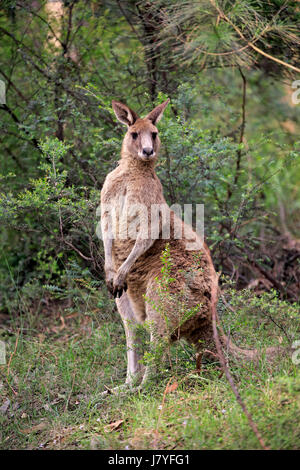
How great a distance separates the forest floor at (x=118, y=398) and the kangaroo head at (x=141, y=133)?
147cm

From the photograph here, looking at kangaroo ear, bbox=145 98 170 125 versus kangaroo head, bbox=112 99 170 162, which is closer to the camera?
kangaroo head, bbox=112 99 170 162

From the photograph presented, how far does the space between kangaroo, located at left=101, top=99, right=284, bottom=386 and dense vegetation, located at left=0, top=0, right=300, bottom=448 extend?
249mm

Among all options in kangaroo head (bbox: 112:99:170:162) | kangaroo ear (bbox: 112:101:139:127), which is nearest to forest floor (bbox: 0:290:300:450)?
kangaroo head (bbox: 112:99:170:162)

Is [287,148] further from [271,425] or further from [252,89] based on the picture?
[271,425]

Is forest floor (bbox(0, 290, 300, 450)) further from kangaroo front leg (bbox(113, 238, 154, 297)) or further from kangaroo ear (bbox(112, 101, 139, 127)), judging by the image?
kangaroo ear (bbox(112, 101, 139, 127))

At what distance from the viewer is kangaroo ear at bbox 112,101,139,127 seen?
164 inches

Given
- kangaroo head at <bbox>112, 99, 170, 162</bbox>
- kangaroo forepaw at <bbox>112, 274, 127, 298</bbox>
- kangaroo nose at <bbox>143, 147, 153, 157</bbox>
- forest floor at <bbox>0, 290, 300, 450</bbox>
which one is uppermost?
kangaroo head at <bbox>112, 99, 170, 162</bbox>

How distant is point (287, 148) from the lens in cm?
571

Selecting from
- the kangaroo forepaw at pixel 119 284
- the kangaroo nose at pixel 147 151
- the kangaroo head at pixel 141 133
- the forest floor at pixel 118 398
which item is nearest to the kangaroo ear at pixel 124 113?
the kangaroo head at pixel 141 133

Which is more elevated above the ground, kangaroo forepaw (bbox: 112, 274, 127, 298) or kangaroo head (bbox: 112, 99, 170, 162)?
kangaroo head (bbox: 112, 99, 170, 162)

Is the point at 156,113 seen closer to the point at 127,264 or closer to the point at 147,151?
the point at 147,151

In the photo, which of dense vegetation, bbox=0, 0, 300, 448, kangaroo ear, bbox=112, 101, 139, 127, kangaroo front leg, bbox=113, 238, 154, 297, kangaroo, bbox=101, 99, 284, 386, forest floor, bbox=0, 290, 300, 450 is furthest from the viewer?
kangaroo ear, bbox=112, 101, 139, 127

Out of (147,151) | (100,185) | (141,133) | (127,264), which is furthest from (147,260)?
(100,185)

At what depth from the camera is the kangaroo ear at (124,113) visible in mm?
4172
